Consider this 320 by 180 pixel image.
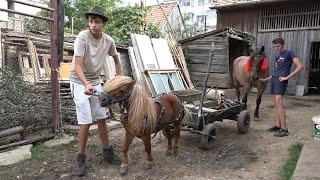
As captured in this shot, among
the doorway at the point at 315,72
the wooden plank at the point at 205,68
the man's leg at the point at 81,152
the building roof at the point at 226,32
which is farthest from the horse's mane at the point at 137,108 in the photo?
the doorway at the point at 315,72

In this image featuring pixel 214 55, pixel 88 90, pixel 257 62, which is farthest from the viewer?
pixel 214 55

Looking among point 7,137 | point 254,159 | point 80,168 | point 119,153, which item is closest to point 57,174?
point 80,168

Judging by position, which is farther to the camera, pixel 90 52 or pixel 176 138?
pixel 176 138

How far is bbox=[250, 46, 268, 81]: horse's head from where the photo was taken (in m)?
7.50

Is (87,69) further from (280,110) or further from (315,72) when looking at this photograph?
(315,72)

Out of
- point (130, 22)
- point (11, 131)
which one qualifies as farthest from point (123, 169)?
point (130, 22)

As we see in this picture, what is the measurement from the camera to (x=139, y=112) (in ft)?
13.4

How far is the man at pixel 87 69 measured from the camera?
4.18 m

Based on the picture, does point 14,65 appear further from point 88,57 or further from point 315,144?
point 315,144

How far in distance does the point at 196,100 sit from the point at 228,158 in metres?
1.74

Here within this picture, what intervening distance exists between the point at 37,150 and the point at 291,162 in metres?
4.05

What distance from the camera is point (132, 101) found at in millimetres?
4098

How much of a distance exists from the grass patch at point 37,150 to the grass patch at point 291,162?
373cm

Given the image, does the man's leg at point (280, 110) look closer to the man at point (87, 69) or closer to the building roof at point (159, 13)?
the man at point (87, 69)
